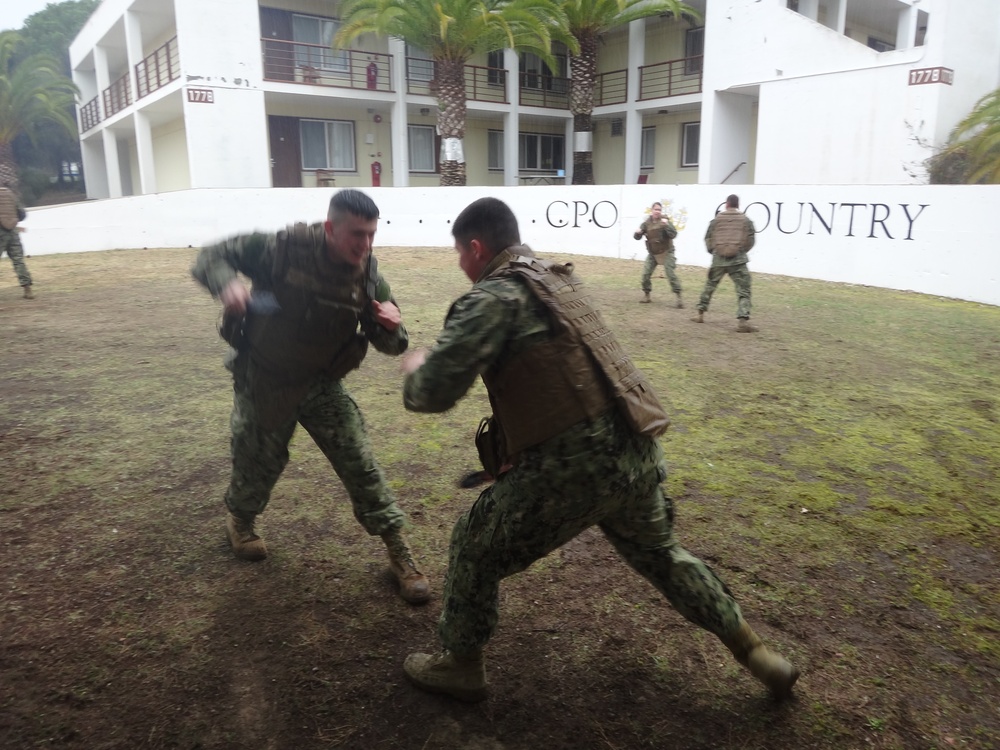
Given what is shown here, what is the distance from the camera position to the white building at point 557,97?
713 inches

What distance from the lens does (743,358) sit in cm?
771

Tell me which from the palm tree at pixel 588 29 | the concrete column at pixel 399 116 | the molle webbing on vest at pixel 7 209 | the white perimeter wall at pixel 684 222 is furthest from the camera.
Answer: the concrete column at pixel 399 116

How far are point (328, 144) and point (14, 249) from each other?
15.3 m

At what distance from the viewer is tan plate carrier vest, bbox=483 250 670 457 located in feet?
7.14

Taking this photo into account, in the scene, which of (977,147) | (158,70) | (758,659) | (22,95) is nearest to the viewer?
(758,659)

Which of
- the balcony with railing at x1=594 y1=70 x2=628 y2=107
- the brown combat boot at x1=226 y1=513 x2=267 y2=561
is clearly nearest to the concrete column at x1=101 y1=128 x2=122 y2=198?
the balcony with railing at x1=594 y1=70 x2=628 y2=107

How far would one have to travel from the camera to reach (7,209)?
10.3 metres

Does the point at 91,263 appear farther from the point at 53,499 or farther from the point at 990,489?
the point at 990,489

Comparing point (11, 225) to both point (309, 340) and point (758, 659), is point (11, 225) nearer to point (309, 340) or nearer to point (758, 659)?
point (309, 340)

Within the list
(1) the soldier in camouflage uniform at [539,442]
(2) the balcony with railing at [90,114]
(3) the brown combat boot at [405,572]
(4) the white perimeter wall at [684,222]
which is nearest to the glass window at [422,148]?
(4) the white perimeter wall at [684,222]

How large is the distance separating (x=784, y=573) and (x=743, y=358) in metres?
4.62

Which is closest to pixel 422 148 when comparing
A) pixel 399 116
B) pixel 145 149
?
pixel 399 116

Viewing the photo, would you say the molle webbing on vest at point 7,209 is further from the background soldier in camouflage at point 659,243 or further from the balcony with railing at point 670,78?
the balcony with railing at point 670,78

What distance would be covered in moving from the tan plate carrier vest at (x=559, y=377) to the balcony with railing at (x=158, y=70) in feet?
76.2
